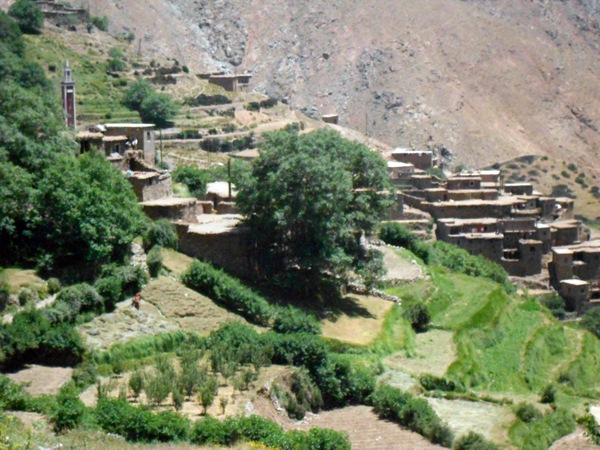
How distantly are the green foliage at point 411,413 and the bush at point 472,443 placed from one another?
18 centimetres

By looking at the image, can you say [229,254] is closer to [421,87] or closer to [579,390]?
[579,390]

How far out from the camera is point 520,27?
10112 centimetres

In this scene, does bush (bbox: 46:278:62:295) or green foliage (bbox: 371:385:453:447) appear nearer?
green foliage (bbox: 371:385:453:447)

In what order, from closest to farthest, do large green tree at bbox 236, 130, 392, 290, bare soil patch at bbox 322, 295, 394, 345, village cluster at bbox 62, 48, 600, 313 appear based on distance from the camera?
bare soil patch at bbox 322, 295, 394, 345 < large green tree at bbox 236, 130, 392, 290 < village cluster at bbox 62, 48, 600, 313

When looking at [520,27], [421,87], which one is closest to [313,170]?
[421,87]

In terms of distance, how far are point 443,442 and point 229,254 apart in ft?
31.5

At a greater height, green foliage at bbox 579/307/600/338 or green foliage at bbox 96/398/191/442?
green foliage at bbox 96/398/191/442

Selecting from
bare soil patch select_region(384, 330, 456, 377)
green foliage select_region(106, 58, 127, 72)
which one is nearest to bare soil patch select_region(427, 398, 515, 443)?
bare soil patch select_region(384, 330, 456, 377)

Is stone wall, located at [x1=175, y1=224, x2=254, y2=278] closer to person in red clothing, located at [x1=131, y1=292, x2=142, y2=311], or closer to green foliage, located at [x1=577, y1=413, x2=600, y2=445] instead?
person in red clothing, located at [x1=131, y1=292, x2=142, y2=311]

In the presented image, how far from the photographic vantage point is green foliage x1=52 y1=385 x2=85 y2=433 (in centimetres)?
1784

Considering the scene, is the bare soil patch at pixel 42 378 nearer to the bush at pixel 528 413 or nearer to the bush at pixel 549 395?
the bush at pixel 528 413

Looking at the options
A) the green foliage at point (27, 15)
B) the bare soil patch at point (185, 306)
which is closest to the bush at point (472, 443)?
the bare soil patch at point (185, 306)

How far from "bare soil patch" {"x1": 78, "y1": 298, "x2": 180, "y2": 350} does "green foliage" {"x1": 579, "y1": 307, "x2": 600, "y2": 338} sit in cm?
1978

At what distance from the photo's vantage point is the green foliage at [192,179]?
120 feet
